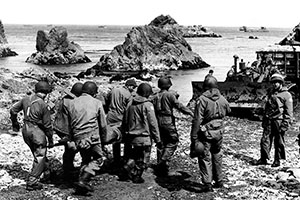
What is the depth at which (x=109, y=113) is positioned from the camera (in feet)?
31.5

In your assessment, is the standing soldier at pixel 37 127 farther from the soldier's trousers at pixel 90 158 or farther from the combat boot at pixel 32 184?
the soldier's trousers at pixel 90 158

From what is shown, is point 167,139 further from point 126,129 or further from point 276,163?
point 276,163

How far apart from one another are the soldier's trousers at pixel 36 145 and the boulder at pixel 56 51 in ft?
185

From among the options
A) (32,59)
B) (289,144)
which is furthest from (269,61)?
(32,59)

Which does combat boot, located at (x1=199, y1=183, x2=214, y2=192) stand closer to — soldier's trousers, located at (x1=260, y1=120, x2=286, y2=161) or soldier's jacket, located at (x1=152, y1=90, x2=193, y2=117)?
soldier's jacket, located at (x1=152, y1=90, x2=193, y2=117)

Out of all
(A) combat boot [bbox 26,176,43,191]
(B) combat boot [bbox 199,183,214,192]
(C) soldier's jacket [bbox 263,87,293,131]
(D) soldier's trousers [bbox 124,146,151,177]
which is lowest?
(B) combat boot [bbox 199,183,214,192]

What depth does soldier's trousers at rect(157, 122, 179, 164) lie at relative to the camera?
9227 millimetres

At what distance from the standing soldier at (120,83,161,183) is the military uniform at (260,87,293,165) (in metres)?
2.93

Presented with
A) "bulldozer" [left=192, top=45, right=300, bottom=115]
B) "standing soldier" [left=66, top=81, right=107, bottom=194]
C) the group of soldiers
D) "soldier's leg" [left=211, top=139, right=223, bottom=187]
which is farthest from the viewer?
"bulldozer" [left=192, top=45, right=300, bottom=115]

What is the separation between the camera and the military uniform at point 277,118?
10.0 m

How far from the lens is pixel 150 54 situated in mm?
55344

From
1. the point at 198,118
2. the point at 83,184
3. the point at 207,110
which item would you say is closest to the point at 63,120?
the point at 83,184

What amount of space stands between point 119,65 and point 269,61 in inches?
1377

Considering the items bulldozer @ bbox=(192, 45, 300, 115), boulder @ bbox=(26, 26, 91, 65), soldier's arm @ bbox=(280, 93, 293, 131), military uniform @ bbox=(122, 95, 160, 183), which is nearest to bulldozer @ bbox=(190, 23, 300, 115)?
bulldozer @ bbox=(192, 45, 300, 115)
